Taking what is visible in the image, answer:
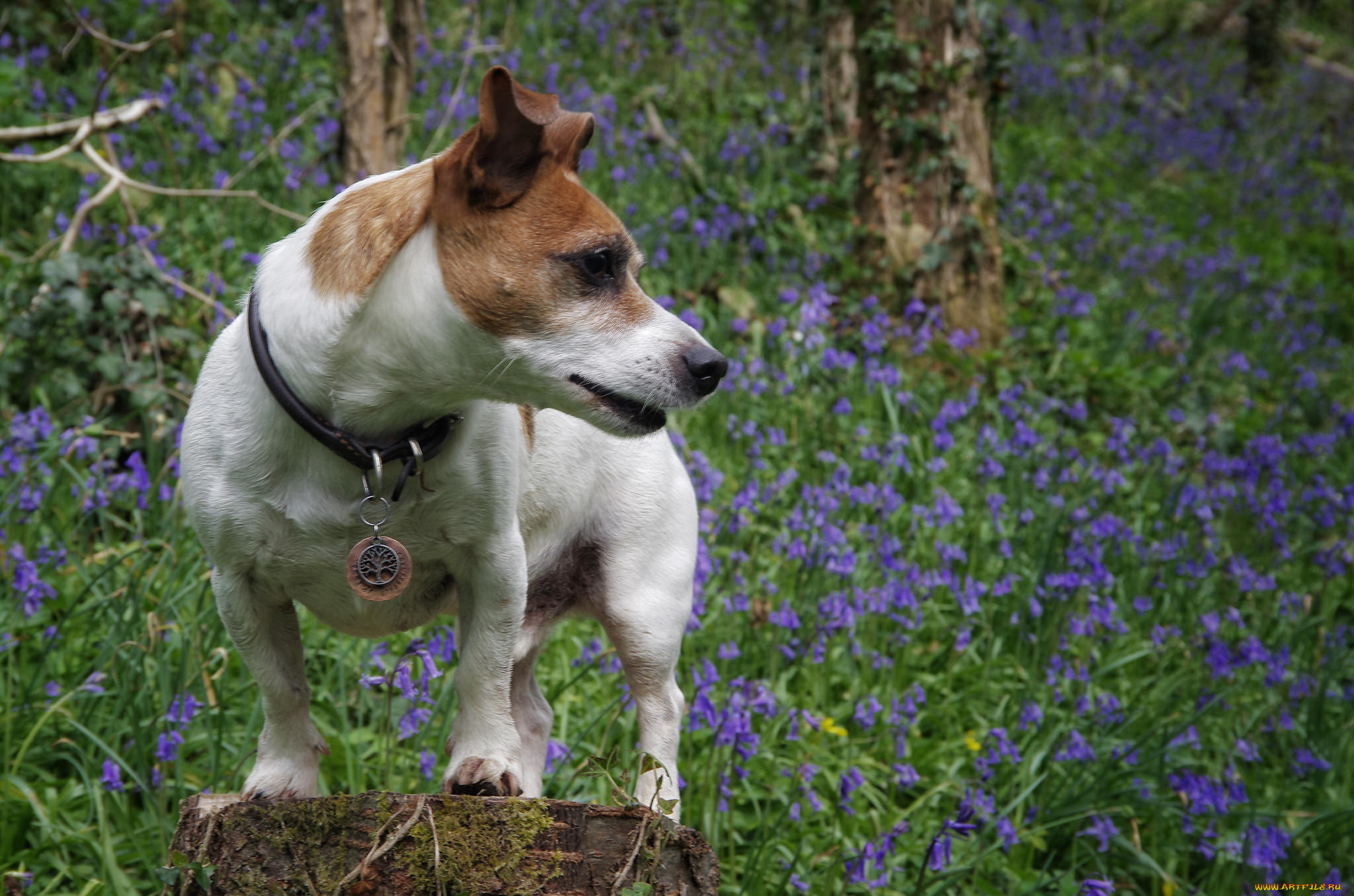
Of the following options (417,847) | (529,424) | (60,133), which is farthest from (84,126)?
(417,847)

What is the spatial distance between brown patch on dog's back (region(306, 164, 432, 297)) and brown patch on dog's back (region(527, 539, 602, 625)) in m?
1.06

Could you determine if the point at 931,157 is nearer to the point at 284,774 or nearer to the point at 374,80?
the point at 374,80

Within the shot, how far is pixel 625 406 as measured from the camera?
1983mm

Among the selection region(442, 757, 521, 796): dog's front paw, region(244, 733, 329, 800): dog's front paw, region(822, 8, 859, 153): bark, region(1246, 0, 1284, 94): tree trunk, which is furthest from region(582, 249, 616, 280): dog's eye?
region(1246, 0, 1284, 94): tree trunk

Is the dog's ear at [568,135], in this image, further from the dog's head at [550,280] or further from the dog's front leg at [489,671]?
the dog's front leg at [489,671]

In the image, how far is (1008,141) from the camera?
1021 centimetres

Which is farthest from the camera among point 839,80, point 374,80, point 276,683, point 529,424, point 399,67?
point 839,80

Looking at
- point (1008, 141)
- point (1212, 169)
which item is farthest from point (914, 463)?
point (1212, 169)

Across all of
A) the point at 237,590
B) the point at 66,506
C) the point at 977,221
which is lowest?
the point at 66,506

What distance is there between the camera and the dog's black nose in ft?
6.44

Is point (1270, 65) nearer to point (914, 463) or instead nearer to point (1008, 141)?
point (1008, 141)

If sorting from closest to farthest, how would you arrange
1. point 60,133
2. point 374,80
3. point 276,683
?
point 276,683
point 60,133
point 374,80

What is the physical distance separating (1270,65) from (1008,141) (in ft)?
26.2

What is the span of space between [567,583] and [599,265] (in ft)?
3.63
